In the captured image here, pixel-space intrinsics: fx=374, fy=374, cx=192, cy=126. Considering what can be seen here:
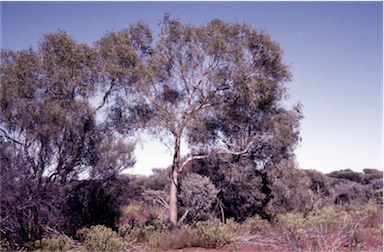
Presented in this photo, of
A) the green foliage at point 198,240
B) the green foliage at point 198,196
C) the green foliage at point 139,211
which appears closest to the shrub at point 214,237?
the green foliage at point 198,240

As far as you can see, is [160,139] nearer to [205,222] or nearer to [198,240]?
[205,222]

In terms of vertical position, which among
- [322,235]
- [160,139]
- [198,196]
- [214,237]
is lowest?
[214,237]

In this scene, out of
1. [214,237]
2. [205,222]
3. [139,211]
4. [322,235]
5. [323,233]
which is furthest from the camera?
[139,211]

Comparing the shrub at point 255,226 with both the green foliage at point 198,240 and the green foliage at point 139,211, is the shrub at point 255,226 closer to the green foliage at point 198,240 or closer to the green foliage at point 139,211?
the green foliage at point 198,240

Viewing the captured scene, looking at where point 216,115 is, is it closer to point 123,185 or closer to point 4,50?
point 123,185

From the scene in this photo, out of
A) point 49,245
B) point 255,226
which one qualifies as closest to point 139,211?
point 255,226

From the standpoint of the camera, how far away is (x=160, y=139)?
17641 mm

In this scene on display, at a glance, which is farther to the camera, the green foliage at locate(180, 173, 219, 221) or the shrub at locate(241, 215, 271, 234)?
the green foliage at locate(180, 173, 219, 221)

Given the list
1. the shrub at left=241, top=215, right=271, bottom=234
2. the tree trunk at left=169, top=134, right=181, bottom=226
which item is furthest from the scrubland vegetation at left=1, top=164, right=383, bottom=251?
the tree trunk at left=169, top=134, right=181, bottom=226

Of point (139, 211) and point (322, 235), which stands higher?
point (139, 211)

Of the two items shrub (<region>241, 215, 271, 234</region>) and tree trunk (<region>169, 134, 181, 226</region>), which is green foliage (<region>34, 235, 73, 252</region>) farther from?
shrub (<region>241, 215, 271, 234</region>)

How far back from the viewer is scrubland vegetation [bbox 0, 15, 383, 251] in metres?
11.8

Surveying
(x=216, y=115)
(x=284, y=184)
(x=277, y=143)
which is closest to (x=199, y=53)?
(x=216, y=115)

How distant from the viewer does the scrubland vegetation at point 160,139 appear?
11.8 metres
